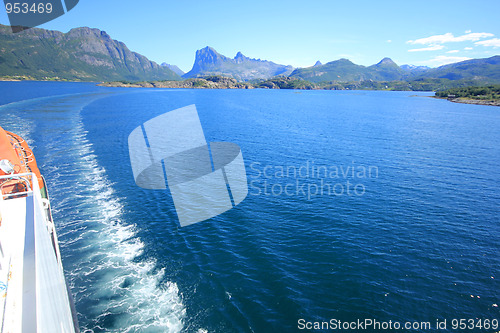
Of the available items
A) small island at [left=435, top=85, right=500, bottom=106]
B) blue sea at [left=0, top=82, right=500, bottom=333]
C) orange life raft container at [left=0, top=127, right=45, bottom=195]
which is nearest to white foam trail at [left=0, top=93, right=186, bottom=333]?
blue sea at [left=0, top=82, right=500, bottom=333]

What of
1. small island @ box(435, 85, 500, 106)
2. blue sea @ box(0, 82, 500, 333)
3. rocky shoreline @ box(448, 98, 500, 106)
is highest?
small island @ box(435, 85, 500, 106)

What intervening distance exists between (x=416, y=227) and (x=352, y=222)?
20.5 feet

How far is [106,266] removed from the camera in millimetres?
18641

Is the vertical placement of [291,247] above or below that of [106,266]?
below

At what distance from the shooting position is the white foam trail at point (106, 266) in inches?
578

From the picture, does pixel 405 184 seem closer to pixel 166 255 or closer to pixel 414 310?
pixel 414 310

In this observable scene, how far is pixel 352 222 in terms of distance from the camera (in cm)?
2559

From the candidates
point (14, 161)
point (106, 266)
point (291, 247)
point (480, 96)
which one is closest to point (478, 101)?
point (480, 96)

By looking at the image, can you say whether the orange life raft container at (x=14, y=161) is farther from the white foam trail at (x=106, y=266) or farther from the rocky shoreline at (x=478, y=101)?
the rocky shoreline at (x=478, y=101)

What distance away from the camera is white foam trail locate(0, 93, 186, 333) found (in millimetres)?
14680

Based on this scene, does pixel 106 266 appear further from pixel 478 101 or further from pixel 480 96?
pixel 480 96

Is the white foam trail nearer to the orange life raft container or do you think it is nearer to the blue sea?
the blue sea

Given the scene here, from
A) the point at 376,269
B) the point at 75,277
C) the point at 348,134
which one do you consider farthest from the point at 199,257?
the point at 348,134

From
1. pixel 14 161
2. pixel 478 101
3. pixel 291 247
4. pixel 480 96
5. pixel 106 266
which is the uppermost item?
pixel 14 161
